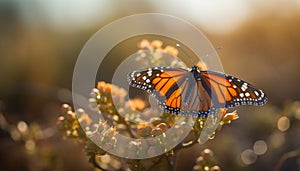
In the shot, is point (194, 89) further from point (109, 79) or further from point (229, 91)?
point (109, 79)

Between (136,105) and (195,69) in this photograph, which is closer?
(195,69)

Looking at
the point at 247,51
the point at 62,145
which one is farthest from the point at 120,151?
the point at 247,51

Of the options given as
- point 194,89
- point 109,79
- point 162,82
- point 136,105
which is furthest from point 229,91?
point 109,79

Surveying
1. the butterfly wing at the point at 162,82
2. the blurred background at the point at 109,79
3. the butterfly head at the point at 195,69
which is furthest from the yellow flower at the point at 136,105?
the blurred background at the point at 109,79

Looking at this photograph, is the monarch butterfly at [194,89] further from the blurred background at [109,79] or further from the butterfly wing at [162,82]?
the blurred background at [109,79]

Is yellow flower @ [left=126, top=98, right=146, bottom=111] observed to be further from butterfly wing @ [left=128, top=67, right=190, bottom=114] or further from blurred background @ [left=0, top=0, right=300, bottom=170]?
blurred background @ [left=0, top=0, right=300, bottom=170]

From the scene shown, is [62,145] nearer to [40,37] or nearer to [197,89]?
[197,89]

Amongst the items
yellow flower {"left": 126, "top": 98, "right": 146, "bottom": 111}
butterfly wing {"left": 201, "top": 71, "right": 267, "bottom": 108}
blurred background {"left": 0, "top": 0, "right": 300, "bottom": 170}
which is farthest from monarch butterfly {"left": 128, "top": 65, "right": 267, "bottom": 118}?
blurred background {"left": 0, "top": 0, "right": 300, "bottom": 170}
